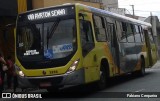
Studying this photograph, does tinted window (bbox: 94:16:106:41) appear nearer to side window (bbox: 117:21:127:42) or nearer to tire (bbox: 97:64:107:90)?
tire (bbox: 97:64:107:90)

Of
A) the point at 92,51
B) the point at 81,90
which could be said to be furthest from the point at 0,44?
the point at 92,51

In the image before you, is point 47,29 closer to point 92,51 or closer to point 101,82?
point 92,51

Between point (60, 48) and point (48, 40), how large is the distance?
1.78ft

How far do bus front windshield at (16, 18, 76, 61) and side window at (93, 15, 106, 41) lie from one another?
173 centimetres

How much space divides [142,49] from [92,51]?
27.8 ft

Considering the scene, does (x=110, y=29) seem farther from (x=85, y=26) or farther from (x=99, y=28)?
(x=85, y=26)

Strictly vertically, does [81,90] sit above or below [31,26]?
below

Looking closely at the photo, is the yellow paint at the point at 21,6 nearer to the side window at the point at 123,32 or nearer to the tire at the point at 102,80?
the side window at the point at 123,32

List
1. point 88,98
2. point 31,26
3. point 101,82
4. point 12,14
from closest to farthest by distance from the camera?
point 88,98, point 31,26, point 101,82, point 12,14

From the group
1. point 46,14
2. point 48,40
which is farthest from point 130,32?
point 48,40

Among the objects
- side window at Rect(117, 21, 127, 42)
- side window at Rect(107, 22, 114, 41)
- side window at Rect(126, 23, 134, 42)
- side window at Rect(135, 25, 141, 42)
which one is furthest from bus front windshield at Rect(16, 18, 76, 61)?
side window at Rect(135, 25, 141, 42)

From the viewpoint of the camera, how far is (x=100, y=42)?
1470cm

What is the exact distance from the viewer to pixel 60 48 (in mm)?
12812

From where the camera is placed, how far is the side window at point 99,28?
47.5ft
